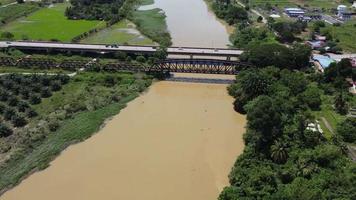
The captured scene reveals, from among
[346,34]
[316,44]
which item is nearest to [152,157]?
[316,44]

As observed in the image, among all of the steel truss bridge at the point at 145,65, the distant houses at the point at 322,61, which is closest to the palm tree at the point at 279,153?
the steel truss bridge at the point at 145,65

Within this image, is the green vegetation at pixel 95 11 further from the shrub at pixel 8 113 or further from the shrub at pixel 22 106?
the shrub at pixel 8 113

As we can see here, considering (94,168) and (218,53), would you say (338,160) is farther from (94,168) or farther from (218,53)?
(218,53)

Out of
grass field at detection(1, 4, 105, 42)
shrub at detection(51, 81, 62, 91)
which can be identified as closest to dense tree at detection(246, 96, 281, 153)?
shrub at detection(51, 81, 62, 91)

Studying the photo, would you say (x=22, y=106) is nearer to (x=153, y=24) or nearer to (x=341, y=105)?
(x=341, y=105)

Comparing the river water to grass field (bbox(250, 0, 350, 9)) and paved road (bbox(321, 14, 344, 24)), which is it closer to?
paved road (bbox(321, 14, 344, 24))

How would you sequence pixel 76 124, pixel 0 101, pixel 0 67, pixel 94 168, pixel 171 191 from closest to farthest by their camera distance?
1. pixel 171 191
2. pixel 94 168
3. pixel 76 124
4. pixel 0 101
5. pixel 0 67

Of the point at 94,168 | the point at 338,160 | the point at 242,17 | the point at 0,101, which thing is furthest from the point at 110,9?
the point at 338,160
